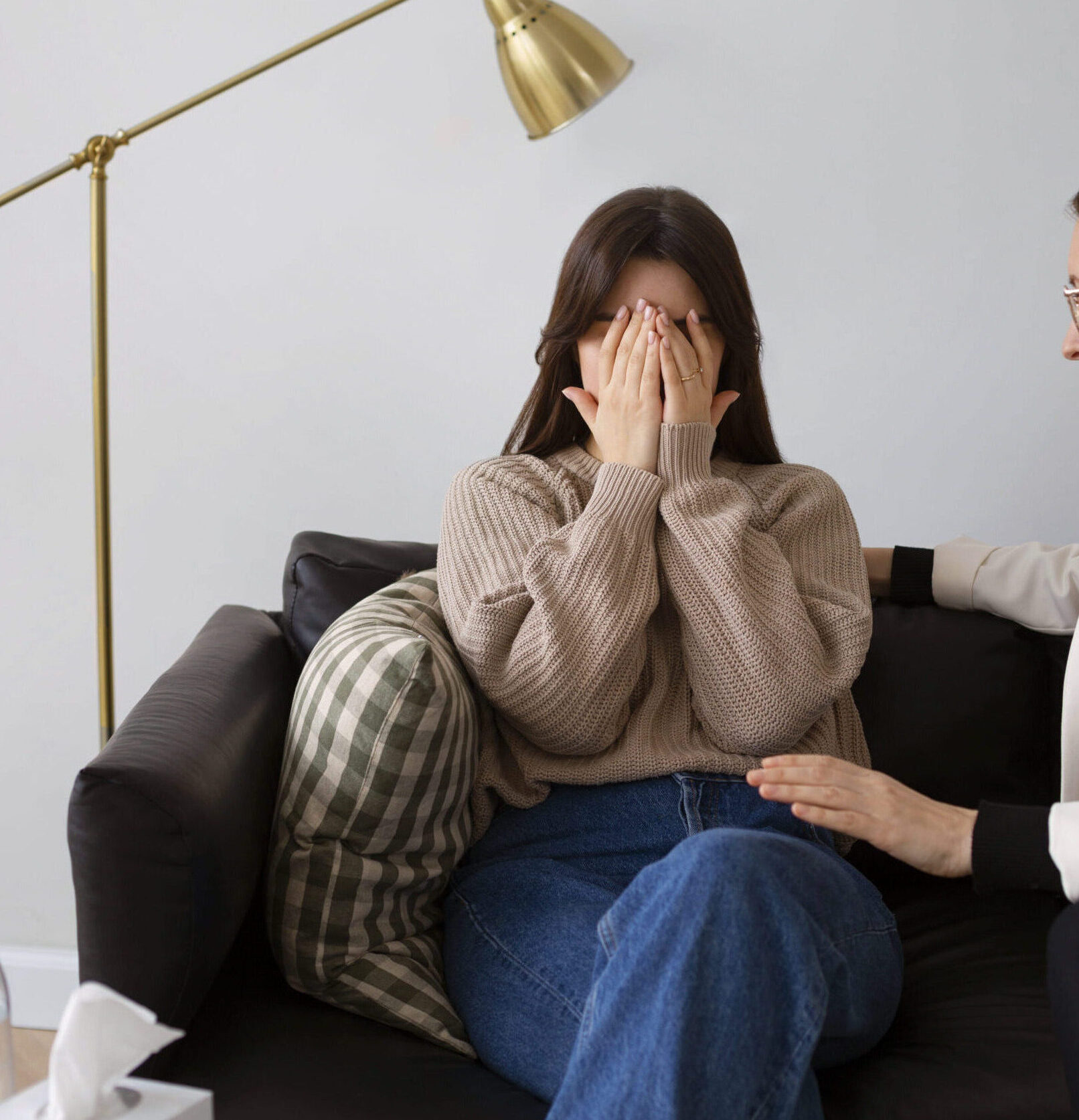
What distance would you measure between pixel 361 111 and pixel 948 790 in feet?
4.80

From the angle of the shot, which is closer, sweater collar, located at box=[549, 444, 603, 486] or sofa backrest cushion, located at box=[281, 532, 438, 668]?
sweater collar, located at box=[549, 444, 603, 486]

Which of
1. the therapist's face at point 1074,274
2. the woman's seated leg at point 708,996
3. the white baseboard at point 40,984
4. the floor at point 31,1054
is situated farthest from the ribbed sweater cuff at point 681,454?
the white baseboard at point 40,984

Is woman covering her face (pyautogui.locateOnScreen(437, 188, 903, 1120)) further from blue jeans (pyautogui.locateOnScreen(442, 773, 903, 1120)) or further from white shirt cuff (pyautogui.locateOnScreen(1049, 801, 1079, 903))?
white shirt cuff (pyautogui.locateOnScreen(1049, 801, 1079, 903))

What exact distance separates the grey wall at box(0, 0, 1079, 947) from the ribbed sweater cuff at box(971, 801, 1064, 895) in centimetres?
102

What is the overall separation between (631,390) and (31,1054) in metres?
1.60

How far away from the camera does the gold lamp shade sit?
1.64 m

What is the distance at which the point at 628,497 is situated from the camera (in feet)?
4.59

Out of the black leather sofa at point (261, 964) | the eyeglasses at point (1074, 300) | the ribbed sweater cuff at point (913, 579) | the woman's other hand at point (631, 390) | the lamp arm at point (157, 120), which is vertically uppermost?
the lamp arm at point (157, 120)

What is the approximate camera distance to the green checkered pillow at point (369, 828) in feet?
3.77

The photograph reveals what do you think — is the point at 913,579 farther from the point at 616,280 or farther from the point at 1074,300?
the point at 616,280

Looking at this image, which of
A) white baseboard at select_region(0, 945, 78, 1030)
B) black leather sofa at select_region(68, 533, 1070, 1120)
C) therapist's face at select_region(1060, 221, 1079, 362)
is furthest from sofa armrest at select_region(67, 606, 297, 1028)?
white baseboard at select_region(0, 945, 78, 1030)

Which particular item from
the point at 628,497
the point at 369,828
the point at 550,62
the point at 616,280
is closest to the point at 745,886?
the point at 369,828

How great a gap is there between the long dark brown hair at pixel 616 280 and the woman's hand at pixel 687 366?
0.04m

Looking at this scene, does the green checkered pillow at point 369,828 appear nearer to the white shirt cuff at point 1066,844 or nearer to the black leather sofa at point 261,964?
the black leather sofa at point 261,964
